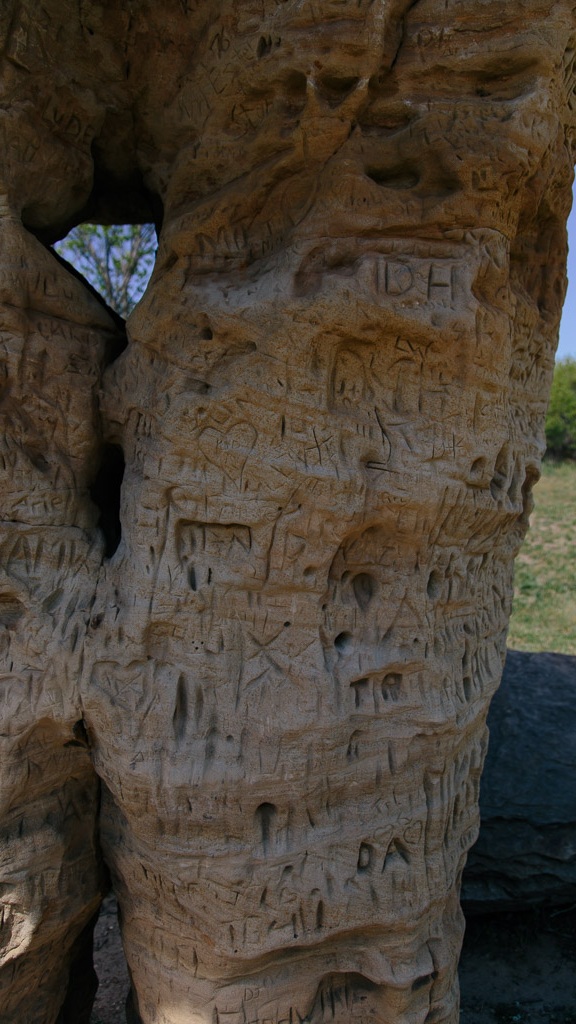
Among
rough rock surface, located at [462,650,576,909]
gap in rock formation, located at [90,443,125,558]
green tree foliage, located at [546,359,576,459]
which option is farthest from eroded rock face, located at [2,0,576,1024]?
green tree foliage, located at [546,359,576,459]

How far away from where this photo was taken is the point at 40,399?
212 cm

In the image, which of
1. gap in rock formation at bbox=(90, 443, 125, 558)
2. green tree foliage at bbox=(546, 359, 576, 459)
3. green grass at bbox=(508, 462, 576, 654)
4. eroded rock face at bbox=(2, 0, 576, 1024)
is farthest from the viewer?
green tree foliage at bbox=(546, 359, 576, 459)

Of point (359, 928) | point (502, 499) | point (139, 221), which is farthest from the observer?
point (139, 221)

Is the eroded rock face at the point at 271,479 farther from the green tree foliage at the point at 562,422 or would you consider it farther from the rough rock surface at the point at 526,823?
the green tree foliage at the point at 562,422

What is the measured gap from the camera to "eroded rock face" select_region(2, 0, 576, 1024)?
1899 millimetres

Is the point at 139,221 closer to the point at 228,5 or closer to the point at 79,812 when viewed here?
the point at 228,5

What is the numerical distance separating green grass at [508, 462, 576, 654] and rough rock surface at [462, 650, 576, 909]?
10.3ft

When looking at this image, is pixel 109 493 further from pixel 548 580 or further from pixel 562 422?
pixel 562 422

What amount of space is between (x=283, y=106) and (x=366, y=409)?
0.85 meters

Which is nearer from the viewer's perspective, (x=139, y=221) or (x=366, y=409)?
(x=366, y=409)

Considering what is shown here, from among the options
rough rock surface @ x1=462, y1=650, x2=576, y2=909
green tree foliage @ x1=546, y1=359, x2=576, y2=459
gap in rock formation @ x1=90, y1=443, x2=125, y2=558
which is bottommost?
rough rock surface @ x1=462, y1=650, x2=576, y2=909

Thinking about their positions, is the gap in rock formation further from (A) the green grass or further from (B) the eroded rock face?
(A) the green grass

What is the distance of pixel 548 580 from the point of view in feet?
30.4

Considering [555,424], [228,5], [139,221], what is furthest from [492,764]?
[555,424]
